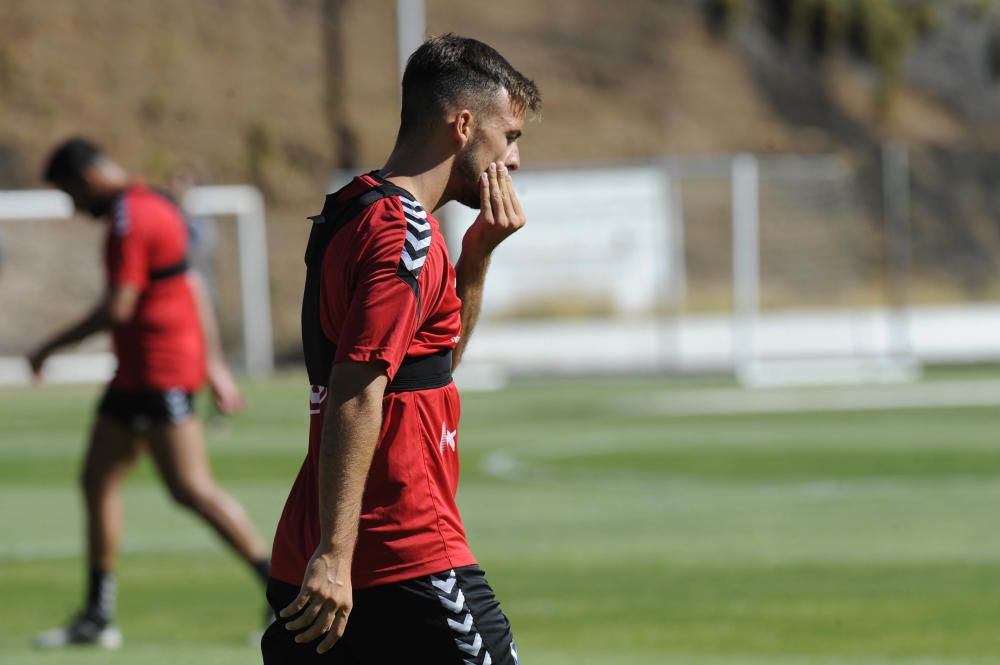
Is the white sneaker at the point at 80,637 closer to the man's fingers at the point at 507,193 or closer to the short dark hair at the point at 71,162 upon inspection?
the short dark hair at the point at 71,162

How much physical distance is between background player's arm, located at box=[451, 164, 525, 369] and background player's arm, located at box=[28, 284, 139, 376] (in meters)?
3.58

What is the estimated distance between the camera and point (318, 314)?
4.09 meters

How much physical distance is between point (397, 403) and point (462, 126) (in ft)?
2.10

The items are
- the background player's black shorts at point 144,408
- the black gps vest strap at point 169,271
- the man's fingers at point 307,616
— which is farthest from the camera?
the black gps vest strap at point 169,271

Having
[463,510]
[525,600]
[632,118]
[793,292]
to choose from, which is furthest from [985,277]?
[525,600]

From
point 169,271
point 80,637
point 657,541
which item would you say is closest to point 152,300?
point 169,271

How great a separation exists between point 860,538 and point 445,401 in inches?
300

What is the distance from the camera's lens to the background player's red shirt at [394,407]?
3.89 m

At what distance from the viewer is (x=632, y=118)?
181 ft

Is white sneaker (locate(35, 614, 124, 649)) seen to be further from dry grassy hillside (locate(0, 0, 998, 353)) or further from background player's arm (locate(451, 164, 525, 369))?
dry grassy hillside (locate(0, 0, 998, 353))

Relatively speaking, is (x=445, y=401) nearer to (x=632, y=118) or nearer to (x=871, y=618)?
(x=871, y=618)

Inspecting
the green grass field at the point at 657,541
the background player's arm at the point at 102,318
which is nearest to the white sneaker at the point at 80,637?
the green grass field at the point at 657,541

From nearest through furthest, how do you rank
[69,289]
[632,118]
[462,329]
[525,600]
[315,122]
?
[462,329] → [525,600] → [69,289] → [315,122] → [632,118]

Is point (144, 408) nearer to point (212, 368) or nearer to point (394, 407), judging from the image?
point (212, 368)
